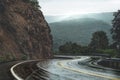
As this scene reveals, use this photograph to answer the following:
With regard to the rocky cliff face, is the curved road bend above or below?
below

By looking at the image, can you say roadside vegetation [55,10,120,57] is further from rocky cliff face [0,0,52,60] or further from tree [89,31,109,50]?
rocky cliff face [0,0,52,60]

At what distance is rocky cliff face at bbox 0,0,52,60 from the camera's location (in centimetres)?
6322

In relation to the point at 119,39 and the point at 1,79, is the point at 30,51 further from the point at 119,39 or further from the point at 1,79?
the point at 1,79

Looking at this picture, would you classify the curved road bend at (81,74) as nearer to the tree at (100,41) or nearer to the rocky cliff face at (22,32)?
the rocky cliff face at (22,32)

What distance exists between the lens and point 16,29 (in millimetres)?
68188

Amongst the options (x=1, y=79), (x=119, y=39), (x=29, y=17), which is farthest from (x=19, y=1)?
(x=1, y=79)

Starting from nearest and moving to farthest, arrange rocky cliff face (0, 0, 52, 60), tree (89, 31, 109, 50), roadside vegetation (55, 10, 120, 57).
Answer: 1. rocky cliff face (0, 0, 52, 60)
2. roadside vegetation (55, 10, 120, 57)
3. tree (89, 31, 109, 50)

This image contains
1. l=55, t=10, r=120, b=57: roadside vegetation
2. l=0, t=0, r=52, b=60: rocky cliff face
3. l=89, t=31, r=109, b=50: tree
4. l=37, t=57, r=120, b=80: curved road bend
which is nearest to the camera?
l=37, t=57, r=120, b=80: curved road bend

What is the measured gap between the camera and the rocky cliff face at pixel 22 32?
63.2 meters

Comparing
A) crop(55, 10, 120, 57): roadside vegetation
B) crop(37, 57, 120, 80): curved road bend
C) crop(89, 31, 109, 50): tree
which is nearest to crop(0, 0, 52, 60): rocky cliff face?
crop(55, 10, 120, 57): roadside vegetation

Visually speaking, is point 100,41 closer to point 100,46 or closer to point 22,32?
point 100,46

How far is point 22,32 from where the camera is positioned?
69.2m

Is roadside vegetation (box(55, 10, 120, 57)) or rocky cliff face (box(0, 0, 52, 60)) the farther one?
roadside vegetation (box(55, 10, 120, 57))

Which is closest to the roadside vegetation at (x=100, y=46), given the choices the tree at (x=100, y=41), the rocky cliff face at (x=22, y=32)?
the tree at (x=100, y=41)
